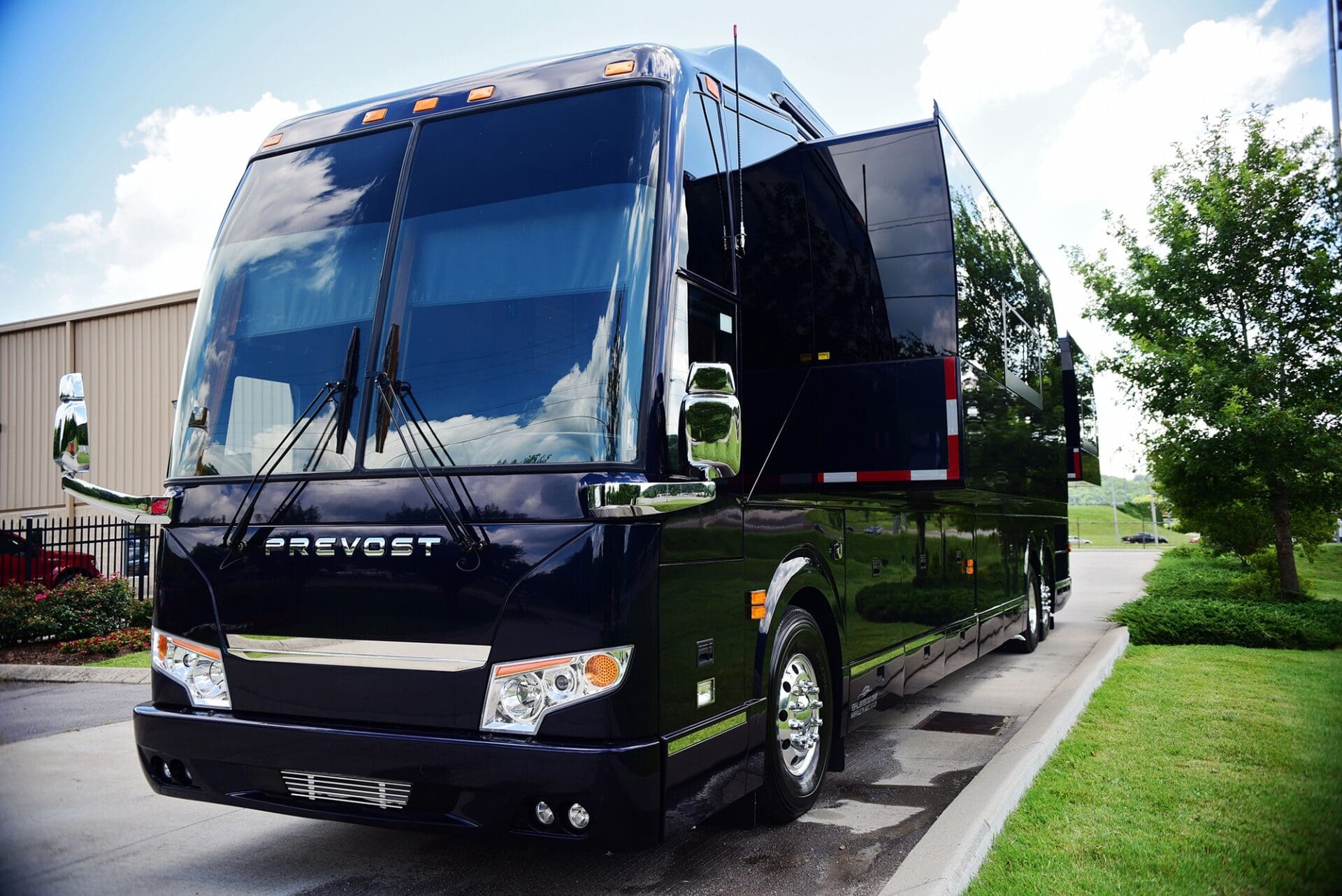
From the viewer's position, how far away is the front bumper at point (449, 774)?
3555 mm

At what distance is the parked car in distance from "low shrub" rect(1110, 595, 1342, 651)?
1321 cm

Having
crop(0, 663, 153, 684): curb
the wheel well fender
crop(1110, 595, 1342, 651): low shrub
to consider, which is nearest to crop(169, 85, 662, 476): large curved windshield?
the wheel well fender

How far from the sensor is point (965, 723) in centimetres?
791

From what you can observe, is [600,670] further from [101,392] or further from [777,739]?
[101,392]

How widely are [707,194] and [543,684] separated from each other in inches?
83.8

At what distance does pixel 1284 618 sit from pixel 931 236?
788 cm

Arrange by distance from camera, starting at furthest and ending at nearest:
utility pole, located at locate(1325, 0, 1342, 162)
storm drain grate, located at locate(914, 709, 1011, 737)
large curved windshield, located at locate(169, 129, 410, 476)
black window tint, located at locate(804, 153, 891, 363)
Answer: storm drain grate, located at locate(914, 709, 1011, 737)
black window tint, located at locate(804, 153, 891, 363)
large curved windshield, located at locate(169, 129, 410, 476)
utility pole, located at locate(1325, 0, 1342, 162)

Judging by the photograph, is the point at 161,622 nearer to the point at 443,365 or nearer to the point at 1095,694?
the point at 443,365

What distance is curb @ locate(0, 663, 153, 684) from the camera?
10.1 meters

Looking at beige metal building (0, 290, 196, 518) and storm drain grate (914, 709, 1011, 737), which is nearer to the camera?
storm drain grate (914, 709, 1011, 737)

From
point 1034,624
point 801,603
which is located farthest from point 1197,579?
point 801,603

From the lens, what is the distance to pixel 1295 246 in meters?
7.32

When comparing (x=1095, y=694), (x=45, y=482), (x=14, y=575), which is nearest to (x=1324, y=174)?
(x=1095, y=694)

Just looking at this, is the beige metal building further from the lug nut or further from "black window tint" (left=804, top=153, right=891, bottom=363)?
the lug nut
